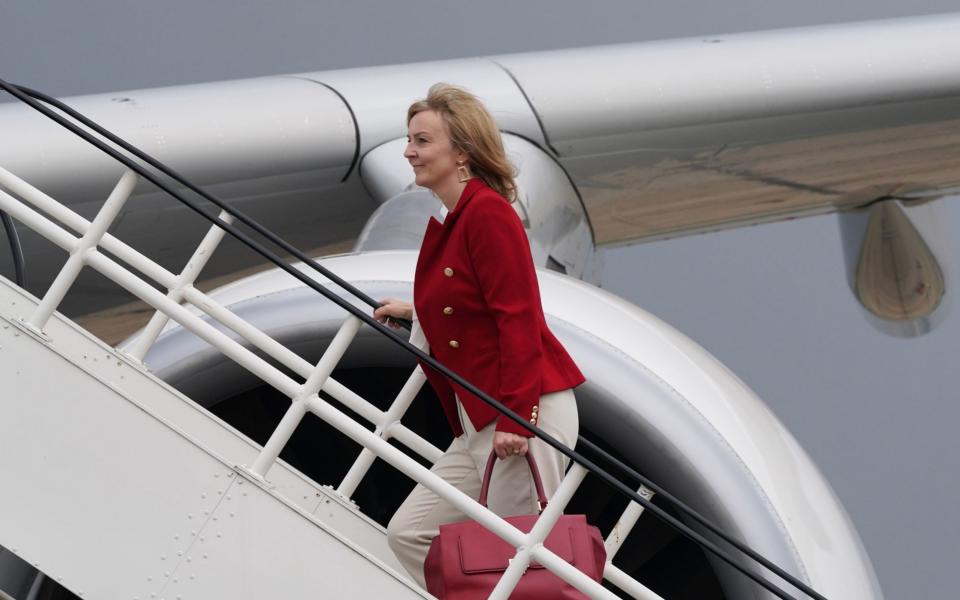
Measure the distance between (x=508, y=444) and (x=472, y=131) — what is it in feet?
1.51

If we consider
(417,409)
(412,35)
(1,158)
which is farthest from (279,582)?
(412,35)

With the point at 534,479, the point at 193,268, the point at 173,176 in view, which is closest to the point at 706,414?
the point at 534,479

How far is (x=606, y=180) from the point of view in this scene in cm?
439

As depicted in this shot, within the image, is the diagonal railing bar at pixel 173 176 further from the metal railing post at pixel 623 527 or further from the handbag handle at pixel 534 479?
the metal railing post at pixel 623 527

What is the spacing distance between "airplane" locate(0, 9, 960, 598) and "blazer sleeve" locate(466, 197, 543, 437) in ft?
2.41

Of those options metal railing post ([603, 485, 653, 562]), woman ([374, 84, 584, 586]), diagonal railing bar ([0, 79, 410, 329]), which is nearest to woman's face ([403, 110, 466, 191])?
woman ([374, 84, 584, 586])

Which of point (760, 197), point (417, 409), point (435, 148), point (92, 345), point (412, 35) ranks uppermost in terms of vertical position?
point (412, 35)

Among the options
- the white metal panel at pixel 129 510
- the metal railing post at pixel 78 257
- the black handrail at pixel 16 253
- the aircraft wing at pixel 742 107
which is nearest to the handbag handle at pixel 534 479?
the white metal panel at pixel 129 510

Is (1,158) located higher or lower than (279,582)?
higher

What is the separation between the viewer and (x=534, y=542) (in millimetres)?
2053

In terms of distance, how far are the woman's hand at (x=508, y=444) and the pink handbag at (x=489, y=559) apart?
0.04m

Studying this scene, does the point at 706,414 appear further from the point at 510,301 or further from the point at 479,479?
the point at 510,301

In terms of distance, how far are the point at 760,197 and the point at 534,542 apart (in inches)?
117

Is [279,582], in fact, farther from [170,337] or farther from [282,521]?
[170,337]
